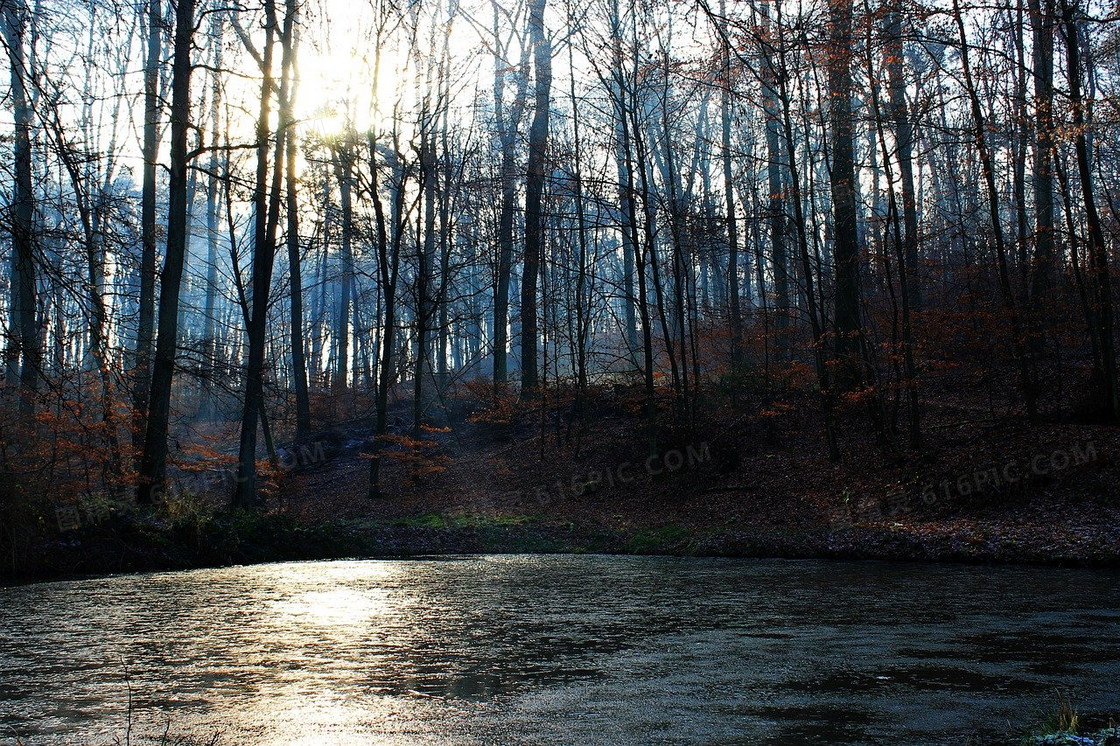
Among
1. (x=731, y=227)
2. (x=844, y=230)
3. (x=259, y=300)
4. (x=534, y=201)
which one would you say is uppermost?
(x=534, y=201)

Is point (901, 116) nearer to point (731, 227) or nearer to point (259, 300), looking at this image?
point (731, 227)

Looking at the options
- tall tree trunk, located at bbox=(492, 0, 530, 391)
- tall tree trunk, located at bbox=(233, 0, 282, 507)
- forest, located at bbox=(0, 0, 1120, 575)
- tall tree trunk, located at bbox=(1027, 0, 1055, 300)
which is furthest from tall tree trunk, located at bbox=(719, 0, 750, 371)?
tall tree trunk, located at bbox=(233, 0, 282, 507)

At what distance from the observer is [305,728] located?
3645 mm

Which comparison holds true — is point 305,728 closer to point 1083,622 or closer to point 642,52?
point 1083,622

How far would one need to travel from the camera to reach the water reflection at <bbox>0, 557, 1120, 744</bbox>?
371 cm

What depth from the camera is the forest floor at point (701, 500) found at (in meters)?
11.5

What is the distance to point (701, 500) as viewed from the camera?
17.2 metres

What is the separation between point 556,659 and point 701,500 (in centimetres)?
1232

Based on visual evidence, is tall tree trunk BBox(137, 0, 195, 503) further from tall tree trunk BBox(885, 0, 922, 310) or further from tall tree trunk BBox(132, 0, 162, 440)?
tall tree trunk BBox(885, 0, 922, 310)

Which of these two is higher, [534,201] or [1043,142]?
[534,201]

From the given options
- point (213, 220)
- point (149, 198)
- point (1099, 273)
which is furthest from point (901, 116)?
point (213, 220)

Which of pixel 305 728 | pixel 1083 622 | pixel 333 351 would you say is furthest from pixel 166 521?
pixel 333 351

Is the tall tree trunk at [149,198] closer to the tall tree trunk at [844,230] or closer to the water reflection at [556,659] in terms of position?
the water reflection at [556,659]

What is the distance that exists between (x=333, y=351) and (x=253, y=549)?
122 feet
